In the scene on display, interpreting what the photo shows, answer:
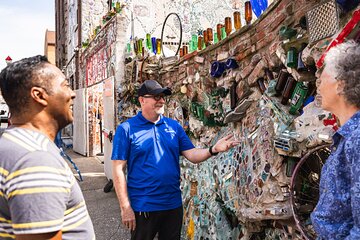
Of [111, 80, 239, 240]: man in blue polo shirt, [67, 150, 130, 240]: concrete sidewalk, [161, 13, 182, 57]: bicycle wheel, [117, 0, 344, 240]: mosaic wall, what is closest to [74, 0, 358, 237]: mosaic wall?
[117, 0, 344, 240]: mosaic wall

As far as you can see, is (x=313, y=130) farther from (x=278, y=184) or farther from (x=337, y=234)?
(x=337, y=234)

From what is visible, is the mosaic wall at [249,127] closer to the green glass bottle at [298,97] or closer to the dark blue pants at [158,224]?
the green glass bottle at [298,97]

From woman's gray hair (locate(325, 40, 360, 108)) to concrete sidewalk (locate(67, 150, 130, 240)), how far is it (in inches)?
147

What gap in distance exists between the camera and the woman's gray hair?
127cm

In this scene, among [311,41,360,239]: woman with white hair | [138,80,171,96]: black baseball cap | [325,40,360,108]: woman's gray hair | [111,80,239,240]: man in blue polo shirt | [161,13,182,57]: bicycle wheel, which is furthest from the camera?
[161,13,182,57]: bicycle wheel

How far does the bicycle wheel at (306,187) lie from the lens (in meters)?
2.07

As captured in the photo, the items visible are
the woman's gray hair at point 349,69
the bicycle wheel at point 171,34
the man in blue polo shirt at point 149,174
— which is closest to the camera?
the woman's gray hair at point 349,69

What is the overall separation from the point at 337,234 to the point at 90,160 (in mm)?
9646

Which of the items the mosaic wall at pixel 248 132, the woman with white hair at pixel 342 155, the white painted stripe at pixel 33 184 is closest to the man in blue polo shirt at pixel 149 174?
the mosaic wall at pixel 248 132

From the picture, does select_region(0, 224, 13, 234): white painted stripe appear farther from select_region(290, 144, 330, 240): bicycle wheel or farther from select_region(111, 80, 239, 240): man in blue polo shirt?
select_region(290, 144, 330, 240): bicycle wheel

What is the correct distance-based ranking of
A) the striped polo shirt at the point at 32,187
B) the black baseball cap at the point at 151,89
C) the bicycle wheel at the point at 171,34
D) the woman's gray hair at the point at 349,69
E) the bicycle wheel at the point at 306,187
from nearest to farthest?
the striped polo shirt at the point at 32,187 < the woman's gray hair at the point at 349,69 < the bicycle wheel at the point at 306,187 < the black baseball cap at the point at 151,89 < the bicycle wheel at the point at 171,34

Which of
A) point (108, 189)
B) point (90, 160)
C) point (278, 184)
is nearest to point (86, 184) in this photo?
point (108, 189)

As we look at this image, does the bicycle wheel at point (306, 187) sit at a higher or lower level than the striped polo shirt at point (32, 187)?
lower

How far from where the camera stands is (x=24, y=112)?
1233mm
